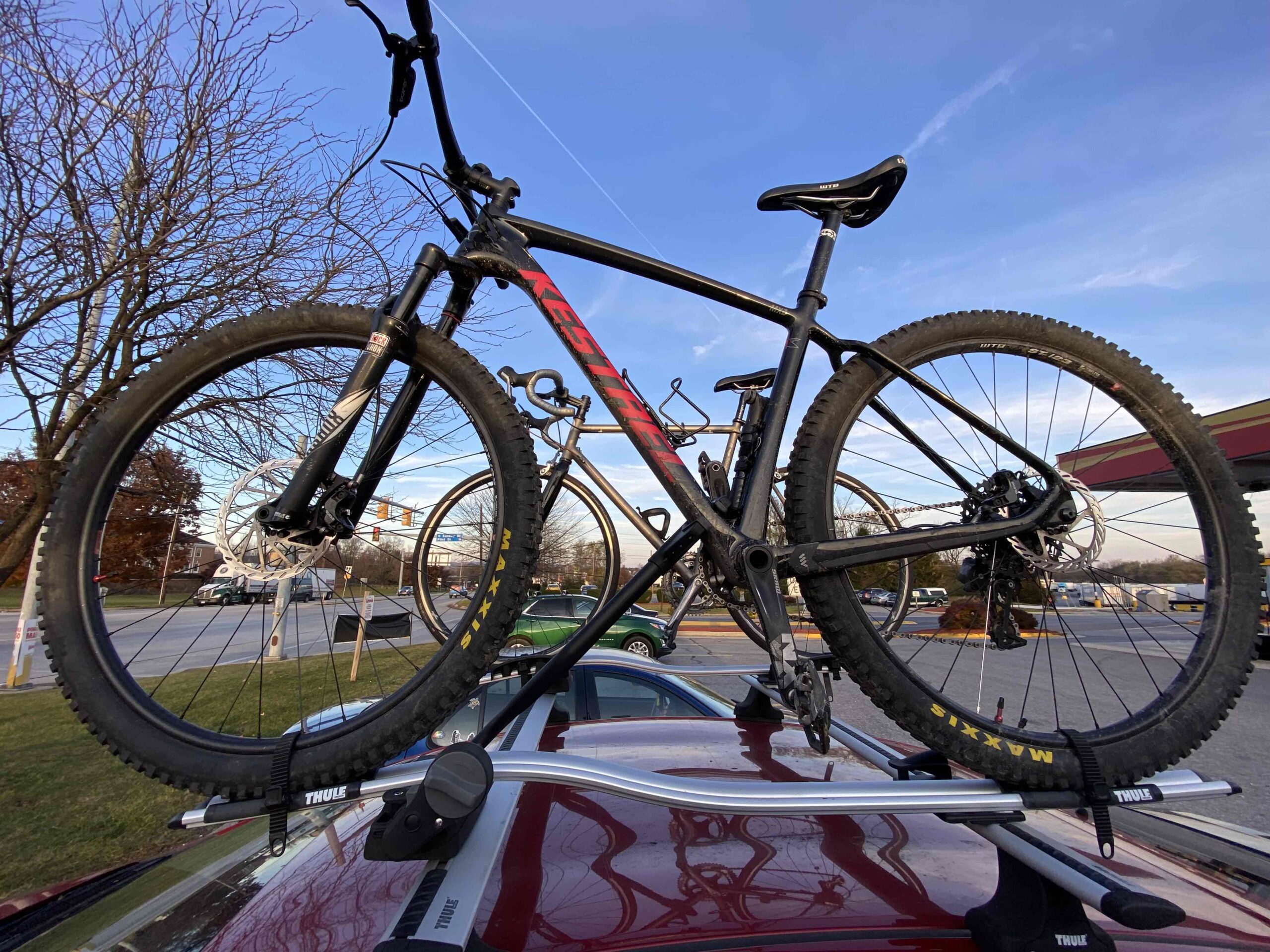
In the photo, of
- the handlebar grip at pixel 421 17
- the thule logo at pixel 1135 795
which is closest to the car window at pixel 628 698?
the thule logo at pixel 1135 795

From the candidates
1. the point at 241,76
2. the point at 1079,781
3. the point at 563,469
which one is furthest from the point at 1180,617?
the point at 241,76

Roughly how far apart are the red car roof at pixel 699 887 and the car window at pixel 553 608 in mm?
2039

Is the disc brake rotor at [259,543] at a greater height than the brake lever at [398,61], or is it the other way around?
the brake lever at [398,61]

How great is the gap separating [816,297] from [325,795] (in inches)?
72.7

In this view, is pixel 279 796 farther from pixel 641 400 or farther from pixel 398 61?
pixel 398 61

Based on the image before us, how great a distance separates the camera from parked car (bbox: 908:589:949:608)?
3.09 metres

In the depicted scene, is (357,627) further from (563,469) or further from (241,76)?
(241,76)

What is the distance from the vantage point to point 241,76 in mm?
5109

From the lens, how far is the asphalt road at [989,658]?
2197 millimetres

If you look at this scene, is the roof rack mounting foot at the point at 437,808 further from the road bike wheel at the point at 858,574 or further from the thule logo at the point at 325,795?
the road bike wheel at the point at 858,574

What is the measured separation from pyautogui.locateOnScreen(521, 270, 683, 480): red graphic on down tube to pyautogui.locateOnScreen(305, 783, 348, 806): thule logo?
3.65ft

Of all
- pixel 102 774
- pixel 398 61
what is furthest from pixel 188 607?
pixel 102 774

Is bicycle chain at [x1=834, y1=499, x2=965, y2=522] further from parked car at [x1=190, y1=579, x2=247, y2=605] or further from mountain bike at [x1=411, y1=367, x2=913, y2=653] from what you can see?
parked car at [x1=190, y1=579, x2=247, y2=605]

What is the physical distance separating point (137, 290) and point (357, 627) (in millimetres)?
3605
